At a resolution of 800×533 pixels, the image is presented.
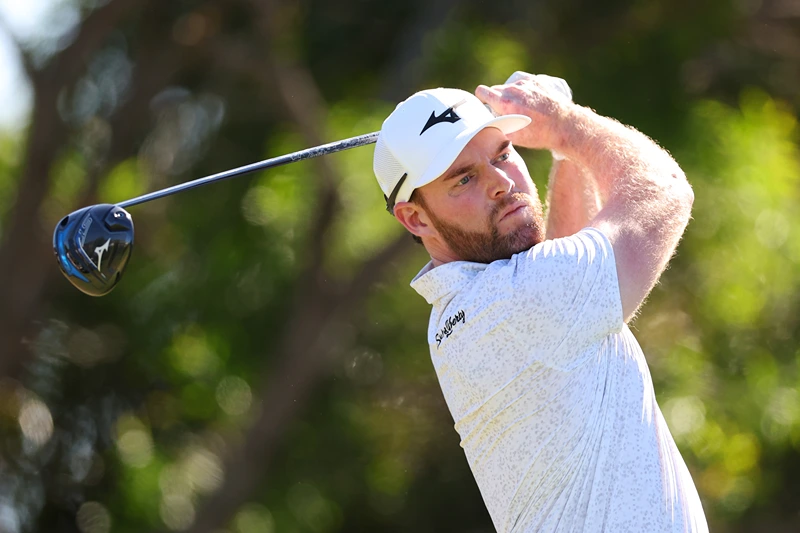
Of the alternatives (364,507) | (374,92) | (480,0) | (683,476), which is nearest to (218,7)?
(374,92)

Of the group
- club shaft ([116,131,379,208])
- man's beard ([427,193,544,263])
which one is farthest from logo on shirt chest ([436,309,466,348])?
club shaft ([116,131,379,208])

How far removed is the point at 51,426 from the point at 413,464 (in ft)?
8.53

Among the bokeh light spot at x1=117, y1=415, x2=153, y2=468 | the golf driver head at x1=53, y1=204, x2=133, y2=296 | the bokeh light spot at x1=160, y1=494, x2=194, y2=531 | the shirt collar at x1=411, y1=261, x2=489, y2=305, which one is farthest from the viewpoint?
the bokeh light spot at x1=117, y1=415, x2=153, y2=468

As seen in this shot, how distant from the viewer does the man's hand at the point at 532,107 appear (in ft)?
7.46

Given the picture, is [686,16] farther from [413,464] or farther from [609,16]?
[413,464]

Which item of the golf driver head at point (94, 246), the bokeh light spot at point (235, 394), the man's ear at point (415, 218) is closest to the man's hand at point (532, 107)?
the man's ear at point (415, 218)

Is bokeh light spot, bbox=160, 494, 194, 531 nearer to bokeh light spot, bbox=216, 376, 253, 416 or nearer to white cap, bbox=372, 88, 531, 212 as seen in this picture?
bokeh light spot, bbox=216, 376, 253, 416

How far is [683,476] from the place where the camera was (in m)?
2.08

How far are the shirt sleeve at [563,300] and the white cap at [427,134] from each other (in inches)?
10.9

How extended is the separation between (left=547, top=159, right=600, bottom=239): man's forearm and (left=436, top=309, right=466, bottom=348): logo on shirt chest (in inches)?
22.2

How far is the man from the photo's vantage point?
2.00m

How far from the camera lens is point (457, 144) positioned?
2.14m

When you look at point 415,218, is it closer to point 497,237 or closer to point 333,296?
point 497,237

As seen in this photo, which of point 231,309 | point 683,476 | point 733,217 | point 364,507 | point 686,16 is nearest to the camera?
point 683,476
